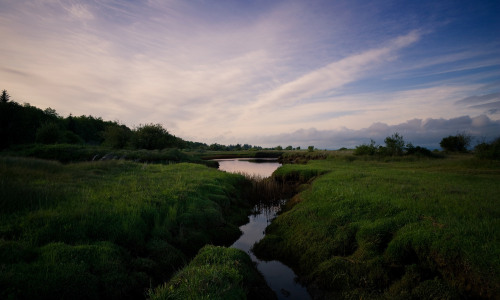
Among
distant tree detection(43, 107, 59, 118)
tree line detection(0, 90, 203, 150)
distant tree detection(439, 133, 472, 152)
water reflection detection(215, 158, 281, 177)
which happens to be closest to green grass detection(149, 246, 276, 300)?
water reflection detection(215, 158, 281, 177)

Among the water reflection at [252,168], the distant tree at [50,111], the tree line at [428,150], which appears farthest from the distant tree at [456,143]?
the distant tree at [50,111]

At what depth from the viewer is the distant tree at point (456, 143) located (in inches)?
1699

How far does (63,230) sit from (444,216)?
12517 millimetres

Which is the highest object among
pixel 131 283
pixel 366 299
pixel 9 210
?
pixel 9 210

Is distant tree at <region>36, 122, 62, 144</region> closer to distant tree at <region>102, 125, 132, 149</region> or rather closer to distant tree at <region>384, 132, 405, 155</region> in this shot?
distant tree at <region>102, 125, 132, 149</region>

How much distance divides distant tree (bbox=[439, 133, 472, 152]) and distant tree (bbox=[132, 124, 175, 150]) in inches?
2256

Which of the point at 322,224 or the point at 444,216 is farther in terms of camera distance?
the point at 322,224

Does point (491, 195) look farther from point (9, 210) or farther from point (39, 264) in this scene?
point (9, 210)

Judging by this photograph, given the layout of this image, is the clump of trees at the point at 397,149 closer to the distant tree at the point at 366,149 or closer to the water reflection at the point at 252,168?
the distant tree at the point at 366,149

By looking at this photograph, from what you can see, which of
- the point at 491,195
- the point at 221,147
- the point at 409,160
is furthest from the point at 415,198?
the point at 221,147

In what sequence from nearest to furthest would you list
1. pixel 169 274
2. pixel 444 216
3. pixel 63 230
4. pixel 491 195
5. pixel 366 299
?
pixel 366 299, pixel 63 230, pixel 169 274, pixel 444 216, pixel 491 195

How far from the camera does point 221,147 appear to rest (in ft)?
456

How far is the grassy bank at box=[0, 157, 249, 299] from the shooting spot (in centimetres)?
497

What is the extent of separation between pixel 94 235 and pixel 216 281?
467 centimetres
